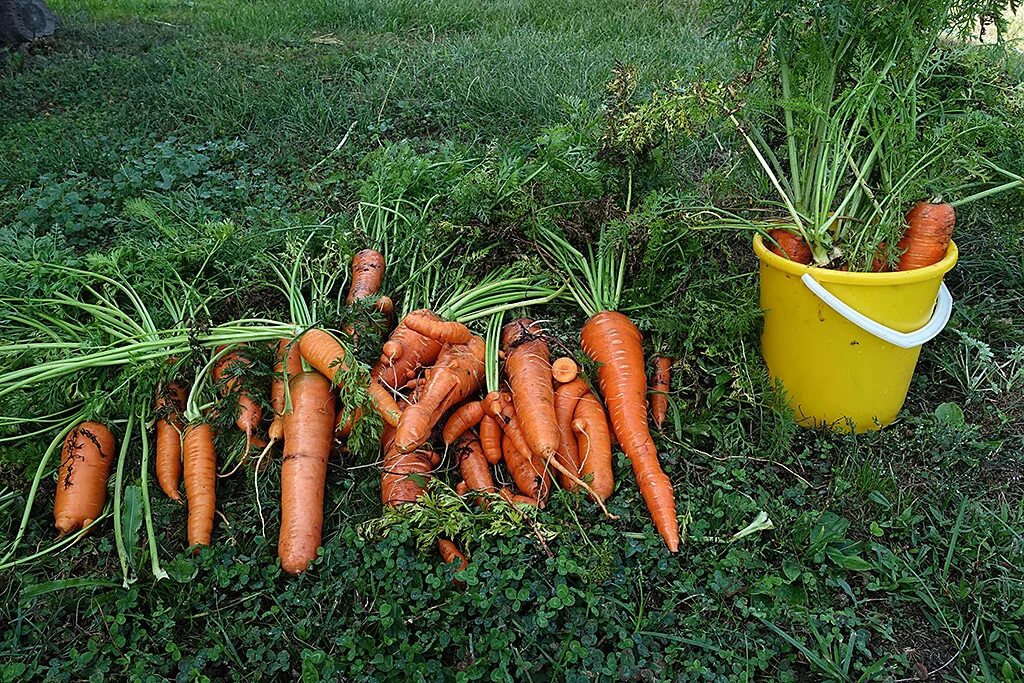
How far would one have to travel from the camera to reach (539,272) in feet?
8.99

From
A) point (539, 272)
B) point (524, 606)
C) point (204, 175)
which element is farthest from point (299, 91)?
point (524, 606)

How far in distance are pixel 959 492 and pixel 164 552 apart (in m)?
2.21

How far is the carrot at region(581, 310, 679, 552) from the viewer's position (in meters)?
2.15

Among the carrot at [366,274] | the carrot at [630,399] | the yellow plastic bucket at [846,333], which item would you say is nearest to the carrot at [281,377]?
the carrot at [366,274]

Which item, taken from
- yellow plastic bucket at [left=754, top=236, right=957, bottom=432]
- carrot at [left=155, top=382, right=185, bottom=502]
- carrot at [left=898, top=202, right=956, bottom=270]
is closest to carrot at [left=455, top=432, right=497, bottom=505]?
carrot at [left=155, top=382, right=185, bottom=502]

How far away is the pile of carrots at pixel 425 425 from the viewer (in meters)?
2.22

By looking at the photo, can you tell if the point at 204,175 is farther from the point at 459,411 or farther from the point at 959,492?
the point at 959,492

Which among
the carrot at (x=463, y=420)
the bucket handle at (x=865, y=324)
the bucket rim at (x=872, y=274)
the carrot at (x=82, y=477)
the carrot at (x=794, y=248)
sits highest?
the bucket rim at (x=872, y=274)

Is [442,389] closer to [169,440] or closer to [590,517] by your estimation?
[590,517]

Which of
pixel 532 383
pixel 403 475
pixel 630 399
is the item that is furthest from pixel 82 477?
pixel 630 399

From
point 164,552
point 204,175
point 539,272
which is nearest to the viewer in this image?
point 164,552

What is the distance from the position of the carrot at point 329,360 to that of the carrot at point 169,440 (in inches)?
16.9

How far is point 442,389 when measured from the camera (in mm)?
2395

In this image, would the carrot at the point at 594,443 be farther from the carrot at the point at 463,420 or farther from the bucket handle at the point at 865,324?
the bucket handle at the point at 865,324
